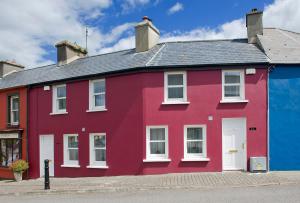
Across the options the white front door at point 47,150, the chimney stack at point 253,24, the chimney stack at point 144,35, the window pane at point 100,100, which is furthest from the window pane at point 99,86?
the chimney stack at point 253,24

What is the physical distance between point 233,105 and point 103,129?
675cm

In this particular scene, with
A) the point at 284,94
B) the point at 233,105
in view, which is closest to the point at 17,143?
the point at 233,105

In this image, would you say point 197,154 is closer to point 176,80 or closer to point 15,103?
point 176,80

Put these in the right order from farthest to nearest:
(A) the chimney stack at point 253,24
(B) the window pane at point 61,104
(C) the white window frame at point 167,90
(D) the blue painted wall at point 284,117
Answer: (B) the window pane at point 61,104
(A) the chimney stack at point 253,24
(C) the white window frame at point 167,90
(D) the blue painted wall at point 284,117

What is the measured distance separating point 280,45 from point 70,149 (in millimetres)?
12685

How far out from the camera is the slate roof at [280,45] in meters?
16.2

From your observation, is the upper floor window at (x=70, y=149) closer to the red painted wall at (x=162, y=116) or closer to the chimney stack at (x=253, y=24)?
the red painted wall at (x=162, y=116)

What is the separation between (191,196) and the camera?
429 inches

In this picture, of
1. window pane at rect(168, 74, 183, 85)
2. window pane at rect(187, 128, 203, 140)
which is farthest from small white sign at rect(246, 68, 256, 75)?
window pane at rect(187, 128, 203, 140)

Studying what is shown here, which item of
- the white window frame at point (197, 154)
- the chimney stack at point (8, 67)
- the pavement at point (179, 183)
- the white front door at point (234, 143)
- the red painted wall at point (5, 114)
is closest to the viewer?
the pavement at point (179, 183)

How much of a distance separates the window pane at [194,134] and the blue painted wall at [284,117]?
10.9 ft

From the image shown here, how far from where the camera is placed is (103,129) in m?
17.9

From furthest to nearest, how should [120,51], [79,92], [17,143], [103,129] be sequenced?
[17,143] → [120,51] → [79,92] → [103,129]

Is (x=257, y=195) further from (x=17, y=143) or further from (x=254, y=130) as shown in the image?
(x=17, y=143)
